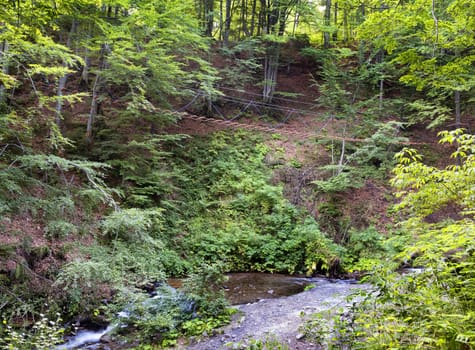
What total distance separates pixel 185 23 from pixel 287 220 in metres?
6.89

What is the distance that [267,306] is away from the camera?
21.4ft

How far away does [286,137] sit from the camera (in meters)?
14.0

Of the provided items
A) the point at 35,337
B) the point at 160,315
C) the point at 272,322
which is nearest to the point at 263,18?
the point at 272,322

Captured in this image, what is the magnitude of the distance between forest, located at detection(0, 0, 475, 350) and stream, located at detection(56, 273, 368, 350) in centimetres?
26

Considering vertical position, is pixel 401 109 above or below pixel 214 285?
above

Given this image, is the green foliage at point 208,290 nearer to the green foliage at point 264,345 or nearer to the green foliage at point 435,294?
the green foliage at point 264,345

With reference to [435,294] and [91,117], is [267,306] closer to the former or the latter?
[435,294]

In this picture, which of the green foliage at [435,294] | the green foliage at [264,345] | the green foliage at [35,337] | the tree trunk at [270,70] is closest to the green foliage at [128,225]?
the green foliage at [35,337]

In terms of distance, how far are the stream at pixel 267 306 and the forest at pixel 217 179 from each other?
0.84 feet

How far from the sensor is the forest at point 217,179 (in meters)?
3.71

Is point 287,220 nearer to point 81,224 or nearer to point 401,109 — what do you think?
point 81,224

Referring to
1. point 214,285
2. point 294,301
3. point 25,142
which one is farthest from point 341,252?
point 25,142

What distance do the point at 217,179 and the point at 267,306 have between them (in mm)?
5904

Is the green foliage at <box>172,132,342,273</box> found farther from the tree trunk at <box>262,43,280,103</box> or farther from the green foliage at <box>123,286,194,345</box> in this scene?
the tree trunk at <box>262,43,280,103</box>
